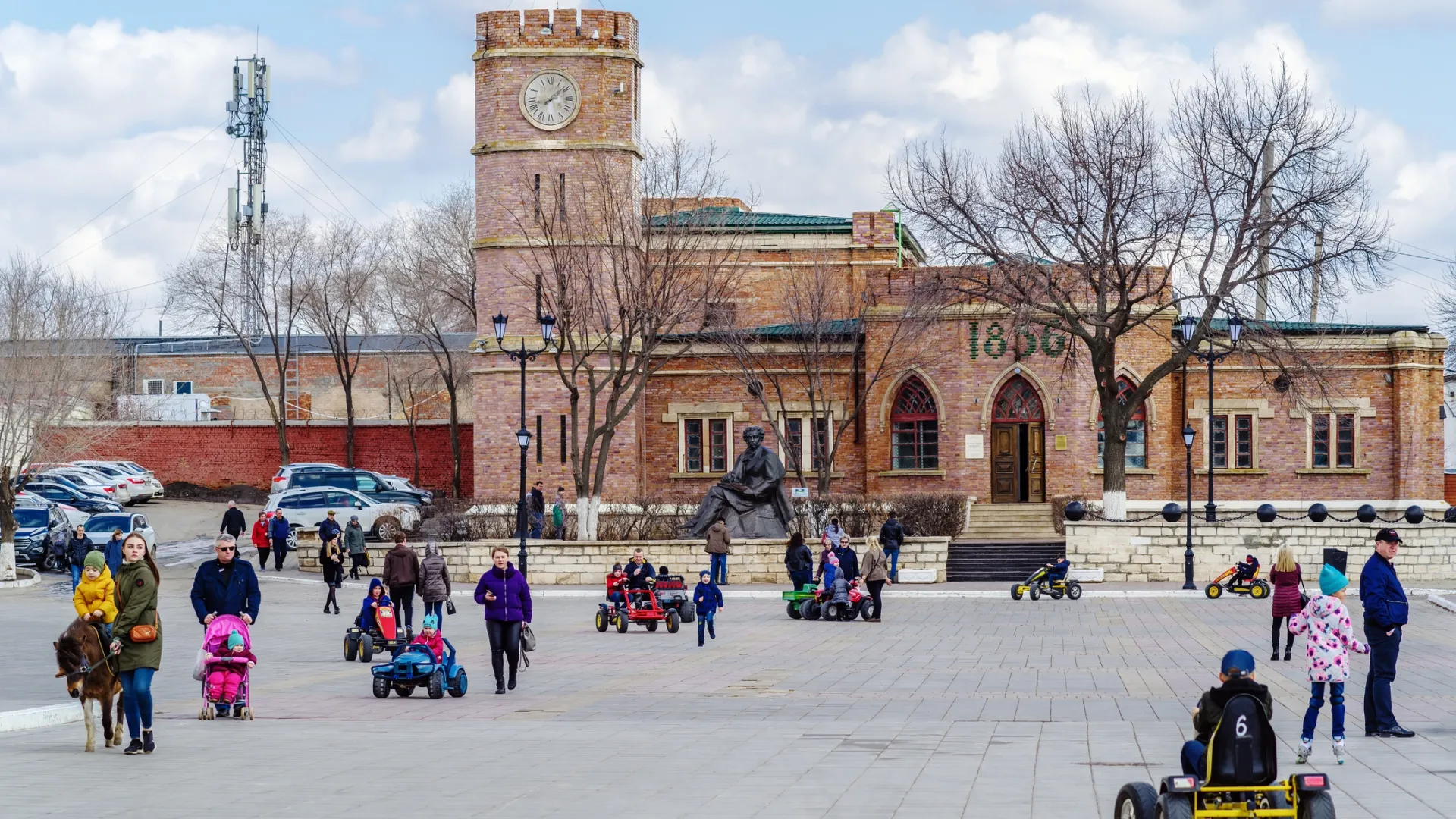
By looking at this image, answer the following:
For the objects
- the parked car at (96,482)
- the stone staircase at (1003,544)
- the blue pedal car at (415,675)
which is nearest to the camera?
the blue pedal car at (415,675)

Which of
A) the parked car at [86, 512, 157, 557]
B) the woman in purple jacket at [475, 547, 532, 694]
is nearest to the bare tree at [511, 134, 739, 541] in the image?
the parked car at [86, 512, 157, 557]

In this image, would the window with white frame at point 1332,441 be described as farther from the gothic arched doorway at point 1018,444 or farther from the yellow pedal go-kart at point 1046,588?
the yellow pedal go-kart at point 1046,588

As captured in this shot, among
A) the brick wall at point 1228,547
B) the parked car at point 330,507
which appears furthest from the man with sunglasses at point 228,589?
the parked car at point 330,507

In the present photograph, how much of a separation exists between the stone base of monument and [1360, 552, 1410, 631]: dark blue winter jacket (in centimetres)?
2203

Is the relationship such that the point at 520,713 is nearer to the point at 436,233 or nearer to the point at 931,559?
the point at 931,559

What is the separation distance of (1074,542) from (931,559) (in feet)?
9.83

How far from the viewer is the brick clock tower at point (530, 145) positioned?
143 ft

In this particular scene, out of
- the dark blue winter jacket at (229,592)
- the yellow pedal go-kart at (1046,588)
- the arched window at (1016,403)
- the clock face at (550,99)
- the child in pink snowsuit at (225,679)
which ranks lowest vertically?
the yellow pedal go-kart at (1046,588)

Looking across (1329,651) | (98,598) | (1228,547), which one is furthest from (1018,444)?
(98,598)

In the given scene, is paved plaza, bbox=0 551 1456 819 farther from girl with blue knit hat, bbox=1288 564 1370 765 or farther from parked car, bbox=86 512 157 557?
parked car, bbox=86 512 157 557

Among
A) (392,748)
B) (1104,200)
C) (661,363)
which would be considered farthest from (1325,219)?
(392,748)

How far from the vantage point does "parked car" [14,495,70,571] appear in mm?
38531

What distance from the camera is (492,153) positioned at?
144 feet

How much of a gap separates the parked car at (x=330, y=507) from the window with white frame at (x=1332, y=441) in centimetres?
2354
